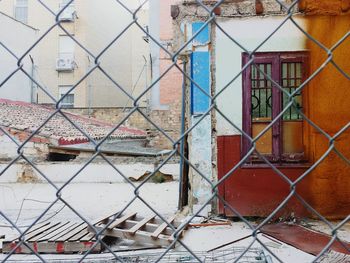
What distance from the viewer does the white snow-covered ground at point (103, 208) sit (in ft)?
13.8

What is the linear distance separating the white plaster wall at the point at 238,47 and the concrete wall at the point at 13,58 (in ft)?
49.8

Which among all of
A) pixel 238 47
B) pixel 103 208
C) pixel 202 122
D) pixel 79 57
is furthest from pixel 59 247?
pixel 79 57

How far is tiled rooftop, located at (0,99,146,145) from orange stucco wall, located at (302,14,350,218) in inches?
324

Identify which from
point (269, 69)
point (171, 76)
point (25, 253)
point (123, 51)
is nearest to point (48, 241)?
point (25, 253)

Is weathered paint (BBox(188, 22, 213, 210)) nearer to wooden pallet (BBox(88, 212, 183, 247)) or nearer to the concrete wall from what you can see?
wooden pallet (BBox(88, 212, 183, 247))

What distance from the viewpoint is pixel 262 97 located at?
5.57 m

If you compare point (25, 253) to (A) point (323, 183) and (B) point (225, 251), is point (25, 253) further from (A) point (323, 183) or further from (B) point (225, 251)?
(A) point (323, 183)

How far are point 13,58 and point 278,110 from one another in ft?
56.6

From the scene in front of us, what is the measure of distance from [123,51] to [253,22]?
20533 millimetres

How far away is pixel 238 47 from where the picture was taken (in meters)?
5.63

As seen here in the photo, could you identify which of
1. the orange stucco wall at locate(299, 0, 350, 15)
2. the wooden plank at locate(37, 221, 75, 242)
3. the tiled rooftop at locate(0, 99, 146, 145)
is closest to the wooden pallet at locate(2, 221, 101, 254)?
the wooden plank at locate(37, 221, 75, 242)

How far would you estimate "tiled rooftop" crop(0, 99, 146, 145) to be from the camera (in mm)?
13281

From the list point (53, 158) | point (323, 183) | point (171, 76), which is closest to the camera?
point (323, 183)

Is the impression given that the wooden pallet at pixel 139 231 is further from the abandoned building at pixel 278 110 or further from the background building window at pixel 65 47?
the background building window at pixel 65 47
